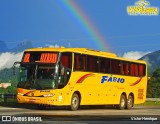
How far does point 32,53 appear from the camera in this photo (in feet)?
93.0

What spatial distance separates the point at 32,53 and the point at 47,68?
5.08 feet

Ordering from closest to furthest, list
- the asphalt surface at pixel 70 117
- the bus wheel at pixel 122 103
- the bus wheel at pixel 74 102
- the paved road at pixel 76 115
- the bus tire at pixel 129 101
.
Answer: the asphalt surface at pixel 70 117 → the paved road at pixel 76 115 → the bus wheel at pixel 74 102 → the bus wheel at pixel 122 103 → the bus tire at pixel 129 101

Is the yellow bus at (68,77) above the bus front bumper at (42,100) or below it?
above

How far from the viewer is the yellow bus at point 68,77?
27.3 metres

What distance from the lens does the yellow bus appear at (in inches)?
1075

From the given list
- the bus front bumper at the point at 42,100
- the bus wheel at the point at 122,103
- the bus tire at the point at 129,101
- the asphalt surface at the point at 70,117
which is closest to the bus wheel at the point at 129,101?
the bus tire at the point at 129,101

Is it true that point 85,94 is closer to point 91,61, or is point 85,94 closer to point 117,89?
point 91,61

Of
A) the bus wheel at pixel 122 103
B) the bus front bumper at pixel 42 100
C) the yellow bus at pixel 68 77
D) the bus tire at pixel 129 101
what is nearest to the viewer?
the bus front bumper at pixel 42 100

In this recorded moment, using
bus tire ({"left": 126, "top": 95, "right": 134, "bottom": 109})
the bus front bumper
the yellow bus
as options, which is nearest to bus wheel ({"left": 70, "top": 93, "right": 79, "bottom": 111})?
the yellow bus

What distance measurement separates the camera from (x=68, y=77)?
27.8 m

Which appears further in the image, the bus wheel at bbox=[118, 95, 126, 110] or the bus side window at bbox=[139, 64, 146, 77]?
the bus side window at bbox=[139, 64, 146, 77]

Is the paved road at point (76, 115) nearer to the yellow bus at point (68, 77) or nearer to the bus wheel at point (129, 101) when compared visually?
the yellow bus at point (68, 77)

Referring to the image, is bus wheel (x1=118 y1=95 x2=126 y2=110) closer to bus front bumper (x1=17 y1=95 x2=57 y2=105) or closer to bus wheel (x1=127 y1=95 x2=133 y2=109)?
bus wheel (x1=127 y1=95 x2=133 y2=109)

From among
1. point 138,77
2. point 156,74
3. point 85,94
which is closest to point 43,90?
point 85,94
